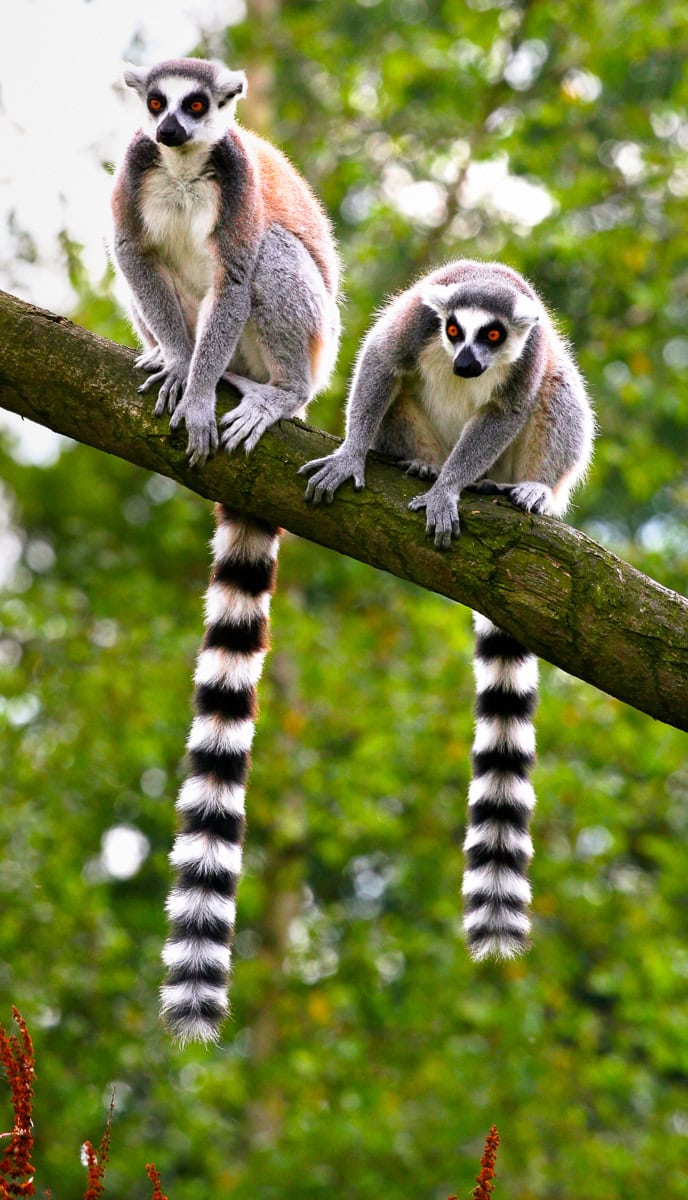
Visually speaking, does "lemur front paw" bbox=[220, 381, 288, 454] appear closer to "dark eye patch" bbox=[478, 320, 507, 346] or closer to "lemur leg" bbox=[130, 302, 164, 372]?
"lemur leg" bbox=[130, 302, 164, 372]

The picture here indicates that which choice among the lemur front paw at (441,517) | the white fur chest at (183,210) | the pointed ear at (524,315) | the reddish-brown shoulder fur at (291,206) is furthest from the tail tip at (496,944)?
the reddish-brown shoulder fur at (291,206)

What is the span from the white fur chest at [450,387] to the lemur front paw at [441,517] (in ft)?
3.65

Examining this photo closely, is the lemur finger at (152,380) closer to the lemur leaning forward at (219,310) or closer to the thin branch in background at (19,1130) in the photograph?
the lemur leaning forward at (219,310)

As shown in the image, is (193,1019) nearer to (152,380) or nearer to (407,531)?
(407,531)

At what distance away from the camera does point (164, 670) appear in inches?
387

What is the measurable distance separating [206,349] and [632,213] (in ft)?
Result: 24.9

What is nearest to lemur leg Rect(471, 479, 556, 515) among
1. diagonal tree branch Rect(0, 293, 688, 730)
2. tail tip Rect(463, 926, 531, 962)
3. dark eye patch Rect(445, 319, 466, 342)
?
diagonal tree branch Rect(0, 293, 688, 730)

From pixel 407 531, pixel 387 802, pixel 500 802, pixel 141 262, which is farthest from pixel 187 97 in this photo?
pixel 387 802

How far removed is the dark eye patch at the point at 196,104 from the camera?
5152 millimetres

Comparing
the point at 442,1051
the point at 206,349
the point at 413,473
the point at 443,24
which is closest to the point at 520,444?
the point at 413,473

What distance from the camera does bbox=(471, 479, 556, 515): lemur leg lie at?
4938 millimetres

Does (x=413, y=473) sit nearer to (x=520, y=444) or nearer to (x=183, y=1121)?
(x=520, y=444)

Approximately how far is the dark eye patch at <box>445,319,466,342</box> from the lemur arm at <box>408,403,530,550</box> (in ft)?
1.03

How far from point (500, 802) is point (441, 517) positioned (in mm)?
1274
